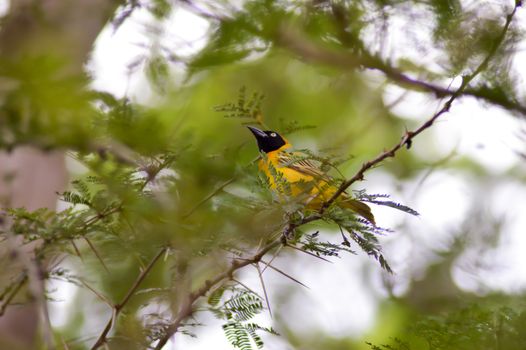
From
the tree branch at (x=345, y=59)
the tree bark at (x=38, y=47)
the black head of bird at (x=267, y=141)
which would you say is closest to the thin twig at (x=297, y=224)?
the tree branch at (x=345, y=59)

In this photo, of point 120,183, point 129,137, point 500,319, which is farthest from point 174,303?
point 500,319

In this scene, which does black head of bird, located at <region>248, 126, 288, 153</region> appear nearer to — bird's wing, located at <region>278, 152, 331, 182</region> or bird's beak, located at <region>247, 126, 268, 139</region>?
bird's beak, located at <region>247, 126, 268, 139</region>

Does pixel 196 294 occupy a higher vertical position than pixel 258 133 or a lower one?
lower

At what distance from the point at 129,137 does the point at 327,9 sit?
1534mm

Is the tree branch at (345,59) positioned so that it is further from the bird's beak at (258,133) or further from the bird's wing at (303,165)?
the bird's beak at (258,133)

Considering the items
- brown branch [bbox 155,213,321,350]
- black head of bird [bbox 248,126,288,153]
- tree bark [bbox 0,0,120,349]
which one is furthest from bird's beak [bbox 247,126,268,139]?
brown branch [bbox 155,213,321,350]

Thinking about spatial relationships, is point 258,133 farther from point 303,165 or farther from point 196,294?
point 196,294

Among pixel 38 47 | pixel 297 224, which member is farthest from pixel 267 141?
pixel 297 224

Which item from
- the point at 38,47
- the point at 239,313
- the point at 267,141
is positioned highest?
the point at 38,47

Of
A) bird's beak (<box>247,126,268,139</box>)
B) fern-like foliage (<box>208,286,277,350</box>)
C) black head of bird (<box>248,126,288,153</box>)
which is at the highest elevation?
bird's beak (<box>247,126,268,139</box>)

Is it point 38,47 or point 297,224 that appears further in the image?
point 38,47

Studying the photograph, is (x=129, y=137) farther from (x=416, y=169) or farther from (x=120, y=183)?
(x=416, y=169)

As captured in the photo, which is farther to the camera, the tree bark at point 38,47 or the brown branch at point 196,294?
the tree bark at point 38,47

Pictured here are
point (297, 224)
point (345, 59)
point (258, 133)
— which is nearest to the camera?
point (297, 224)
